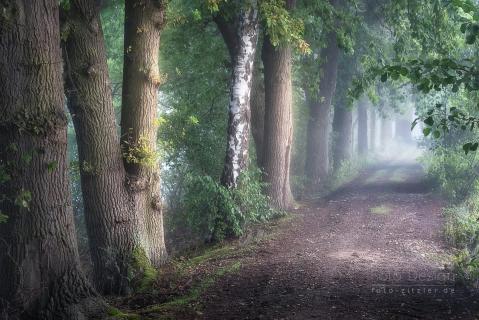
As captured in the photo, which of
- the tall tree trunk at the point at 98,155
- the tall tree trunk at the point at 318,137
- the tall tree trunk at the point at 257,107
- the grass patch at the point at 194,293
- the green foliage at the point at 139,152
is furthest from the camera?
the tall tree trunk at the point at 318,137

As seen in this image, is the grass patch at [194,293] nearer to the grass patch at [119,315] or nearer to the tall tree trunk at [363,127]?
the grass patch at [119,315]

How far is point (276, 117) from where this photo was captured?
15.9 meters

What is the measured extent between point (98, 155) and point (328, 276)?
4647 mm

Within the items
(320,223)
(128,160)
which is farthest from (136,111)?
(320,223)

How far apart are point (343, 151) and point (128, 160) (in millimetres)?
21134

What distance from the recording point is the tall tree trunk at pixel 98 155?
895cm

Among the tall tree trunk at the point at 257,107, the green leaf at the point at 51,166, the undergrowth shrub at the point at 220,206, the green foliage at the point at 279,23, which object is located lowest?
the undergrowth shrub at the point at 220,206

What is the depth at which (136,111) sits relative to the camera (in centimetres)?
986

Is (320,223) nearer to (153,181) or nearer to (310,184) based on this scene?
(153,181)

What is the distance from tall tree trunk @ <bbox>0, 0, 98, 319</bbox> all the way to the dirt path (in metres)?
2.11

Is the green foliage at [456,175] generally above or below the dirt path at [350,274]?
above

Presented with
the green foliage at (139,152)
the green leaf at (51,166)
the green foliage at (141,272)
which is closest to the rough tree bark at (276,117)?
the green foliage at (139,152)

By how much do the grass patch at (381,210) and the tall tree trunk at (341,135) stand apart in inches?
468

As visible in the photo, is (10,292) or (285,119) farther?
(285,119)
